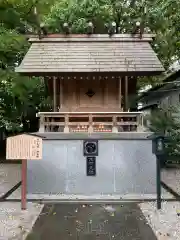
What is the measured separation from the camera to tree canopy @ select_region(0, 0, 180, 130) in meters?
13.1

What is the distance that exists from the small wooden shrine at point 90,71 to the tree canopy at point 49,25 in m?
1.13

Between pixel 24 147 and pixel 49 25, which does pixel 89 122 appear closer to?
pixel 24 147

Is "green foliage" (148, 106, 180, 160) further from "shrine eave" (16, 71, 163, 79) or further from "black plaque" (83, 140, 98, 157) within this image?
"black plaque" (83, 140, 98, 157)

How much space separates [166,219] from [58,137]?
4420 mm

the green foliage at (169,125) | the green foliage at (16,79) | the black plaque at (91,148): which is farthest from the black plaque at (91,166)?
the green foliage at (169,125)

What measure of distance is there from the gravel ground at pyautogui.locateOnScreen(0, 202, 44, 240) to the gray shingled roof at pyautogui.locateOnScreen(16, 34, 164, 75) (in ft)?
16.6

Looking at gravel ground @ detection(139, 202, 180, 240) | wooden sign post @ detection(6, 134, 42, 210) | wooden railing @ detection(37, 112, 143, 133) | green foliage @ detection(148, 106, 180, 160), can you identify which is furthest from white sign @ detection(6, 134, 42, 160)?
green foliage @ detection(148, 106, 180, 160)

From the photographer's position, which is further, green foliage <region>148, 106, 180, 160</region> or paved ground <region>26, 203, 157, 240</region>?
green foliage <region>148, 106, 180, 160</region>

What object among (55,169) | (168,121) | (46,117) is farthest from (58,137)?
(168,121)

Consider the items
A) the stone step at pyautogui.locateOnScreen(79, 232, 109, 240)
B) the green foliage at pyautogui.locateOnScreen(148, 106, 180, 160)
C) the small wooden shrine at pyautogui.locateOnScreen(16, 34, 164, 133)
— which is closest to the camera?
the stone step at pyautogui.locateOnScreen(79, 232, 109, 240)

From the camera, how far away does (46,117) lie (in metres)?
12.2

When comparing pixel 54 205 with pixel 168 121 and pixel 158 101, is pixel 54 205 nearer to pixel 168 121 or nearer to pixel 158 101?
pixel 168 121

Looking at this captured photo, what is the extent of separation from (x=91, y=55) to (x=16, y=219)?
23.5 feet

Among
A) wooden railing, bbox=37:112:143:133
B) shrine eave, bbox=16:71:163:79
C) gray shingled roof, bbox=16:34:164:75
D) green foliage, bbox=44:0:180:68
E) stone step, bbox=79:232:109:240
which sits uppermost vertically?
green foliage, bbox=44:0:180:68
